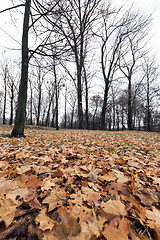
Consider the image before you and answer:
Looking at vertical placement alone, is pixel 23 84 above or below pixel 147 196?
above

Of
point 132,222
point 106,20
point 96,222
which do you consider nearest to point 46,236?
point 96,222

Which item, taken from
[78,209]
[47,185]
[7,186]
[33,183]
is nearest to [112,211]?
[78,209]

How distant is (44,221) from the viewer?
0.78m

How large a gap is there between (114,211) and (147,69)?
765 inches

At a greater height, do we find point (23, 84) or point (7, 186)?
point (23, 84)

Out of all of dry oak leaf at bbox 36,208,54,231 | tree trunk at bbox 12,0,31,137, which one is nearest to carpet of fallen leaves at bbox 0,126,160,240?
dry oak leaf at bbox 36,208,54,231

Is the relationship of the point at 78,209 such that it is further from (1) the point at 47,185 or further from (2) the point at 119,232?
(1) the point at 47,185

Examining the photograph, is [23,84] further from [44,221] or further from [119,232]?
[119,232]

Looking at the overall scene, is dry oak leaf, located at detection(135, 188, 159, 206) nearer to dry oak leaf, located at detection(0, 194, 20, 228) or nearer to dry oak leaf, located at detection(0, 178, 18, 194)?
dry oak leaf, located at detection(0, 194, 20, 228)

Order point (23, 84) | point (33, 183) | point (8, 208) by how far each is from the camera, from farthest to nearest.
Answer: point (23, 84) < point (33, 183) < point (8, 208)

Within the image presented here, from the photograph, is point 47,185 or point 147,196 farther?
point 47,185

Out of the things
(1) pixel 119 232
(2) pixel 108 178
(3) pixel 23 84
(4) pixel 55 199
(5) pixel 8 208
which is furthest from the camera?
(3) pixel 23 84

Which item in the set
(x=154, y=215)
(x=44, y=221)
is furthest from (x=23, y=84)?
(x=154, y=215)

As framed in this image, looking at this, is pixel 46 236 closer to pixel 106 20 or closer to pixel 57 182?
pixel 57 182
